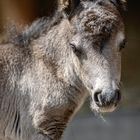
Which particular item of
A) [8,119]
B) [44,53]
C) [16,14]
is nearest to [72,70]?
[44,53]

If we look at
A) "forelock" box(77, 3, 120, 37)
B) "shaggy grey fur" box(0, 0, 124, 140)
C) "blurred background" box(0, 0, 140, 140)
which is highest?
"forelock" box(77, 3, 120, 37)

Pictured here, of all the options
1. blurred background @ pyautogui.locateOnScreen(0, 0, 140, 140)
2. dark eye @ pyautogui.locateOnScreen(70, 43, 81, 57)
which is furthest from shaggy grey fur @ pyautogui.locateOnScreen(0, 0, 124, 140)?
blurred background @ pyautogui.locateOnScreen(0, 0, 140, 140)

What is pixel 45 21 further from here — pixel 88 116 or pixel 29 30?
pixel 88 116

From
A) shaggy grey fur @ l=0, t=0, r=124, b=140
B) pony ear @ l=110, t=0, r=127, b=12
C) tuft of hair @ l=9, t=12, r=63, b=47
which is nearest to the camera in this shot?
shaggy grey fur @ l=0, t=0, r=124, b=140

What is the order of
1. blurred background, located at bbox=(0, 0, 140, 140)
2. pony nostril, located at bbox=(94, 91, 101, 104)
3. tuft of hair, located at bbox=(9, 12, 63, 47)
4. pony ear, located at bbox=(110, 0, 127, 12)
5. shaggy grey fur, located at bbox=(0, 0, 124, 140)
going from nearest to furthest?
pony nostril, located at bbox=(94, 91, 101, 104) → shaggy grey fur, located at bbox=(0, 0, 124, 140) → pony ear, located at bbox=(110, 0, 127, 12) → tuft of hair, located at bbox=(9, 12, 63, 47) → blurred background, located at bbox=(0, 0, 140, 140)

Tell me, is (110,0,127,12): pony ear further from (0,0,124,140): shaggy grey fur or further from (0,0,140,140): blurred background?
(0,0,140,140): blurred background

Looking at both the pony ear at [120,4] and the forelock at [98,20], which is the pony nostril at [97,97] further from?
the pony ear at [120,4]

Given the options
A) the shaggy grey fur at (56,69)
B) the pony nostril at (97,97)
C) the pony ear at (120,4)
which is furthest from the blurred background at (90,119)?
the pony nostril at (97,97)

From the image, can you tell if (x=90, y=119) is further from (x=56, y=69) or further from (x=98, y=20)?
(x=98, y=20)

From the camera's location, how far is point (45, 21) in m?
6.84

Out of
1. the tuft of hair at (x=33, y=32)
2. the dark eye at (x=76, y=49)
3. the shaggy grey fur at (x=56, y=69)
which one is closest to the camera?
the shaggy grey fur at (x=56, y=69)

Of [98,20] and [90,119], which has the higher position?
[98,20]

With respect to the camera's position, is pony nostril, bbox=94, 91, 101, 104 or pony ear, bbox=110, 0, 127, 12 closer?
pony nostril, bbox=94, 91, 101, 104

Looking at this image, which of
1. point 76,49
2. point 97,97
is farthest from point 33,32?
point 97,97
